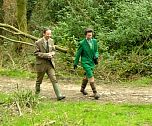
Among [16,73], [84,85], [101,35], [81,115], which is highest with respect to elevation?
[101,35]

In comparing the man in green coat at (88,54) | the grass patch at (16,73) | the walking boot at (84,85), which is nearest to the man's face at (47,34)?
the man in green coat at (88,54)

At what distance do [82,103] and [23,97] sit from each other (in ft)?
5.32

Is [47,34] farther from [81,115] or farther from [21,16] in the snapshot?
[21,16]

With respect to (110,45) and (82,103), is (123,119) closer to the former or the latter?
(82,103)

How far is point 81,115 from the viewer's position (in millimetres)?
10359

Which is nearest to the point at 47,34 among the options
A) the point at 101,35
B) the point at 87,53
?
the point at 87,53

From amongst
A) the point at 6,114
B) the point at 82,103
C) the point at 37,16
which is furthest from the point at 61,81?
the point at 37,16

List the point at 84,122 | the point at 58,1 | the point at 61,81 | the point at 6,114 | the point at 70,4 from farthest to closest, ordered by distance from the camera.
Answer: the point at 58,1
the point at 70,4
the point at 61,81
the point at 6,114
the point at 84,122

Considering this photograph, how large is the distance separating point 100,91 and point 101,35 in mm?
5071

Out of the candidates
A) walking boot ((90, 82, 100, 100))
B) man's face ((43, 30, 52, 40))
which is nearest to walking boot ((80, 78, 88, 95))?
walking boot ((90, 82, 100, 100))

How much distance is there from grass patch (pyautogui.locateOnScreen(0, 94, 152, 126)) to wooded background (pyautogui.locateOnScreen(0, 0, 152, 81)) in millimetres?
5219

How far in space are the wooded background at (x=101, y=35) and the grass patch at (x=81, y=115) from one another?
5.22 meters

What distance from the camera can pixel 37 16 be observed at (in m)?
24.9

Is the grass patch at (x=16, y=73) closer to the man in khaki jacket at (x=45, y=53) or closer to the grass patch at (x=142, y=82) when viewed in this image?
the grass patch at (x=142, y=82)
